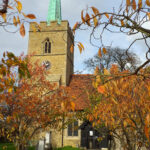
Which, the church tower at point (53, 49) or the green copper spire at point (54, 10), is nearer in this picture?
the church tower at point (53, 49)

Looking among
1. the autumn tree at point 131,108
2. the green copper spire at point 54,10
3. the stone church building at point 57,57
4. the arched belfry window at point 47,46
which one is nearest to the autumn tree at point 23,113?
the autumn tree at point 131,108

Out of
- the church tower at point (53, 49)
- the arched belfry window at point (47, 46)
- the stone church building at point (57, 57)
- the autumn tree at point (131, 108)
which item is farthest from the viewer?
the arched belfry window at point (47, 46)

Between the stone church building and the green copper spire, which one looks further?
the green copper spire

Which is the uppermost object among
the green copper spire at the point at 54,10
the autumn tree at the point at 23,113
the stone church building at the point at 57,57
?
the green copper spire at the point at 54,10

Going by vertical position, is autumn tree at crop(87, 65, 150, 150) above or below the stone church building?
below

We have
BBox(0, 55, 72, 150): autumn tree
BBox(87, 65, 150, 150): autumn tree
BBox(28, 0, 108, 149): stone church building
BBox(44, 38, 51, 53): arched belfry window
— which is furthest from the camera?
BBox(44, 38, 51, 53): arched belfry window

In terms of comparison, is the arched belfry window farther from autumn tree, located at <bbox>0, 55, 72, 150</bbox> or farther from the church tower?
autumn tree, located at <bbox>0, 55, 72, 150</bbox>

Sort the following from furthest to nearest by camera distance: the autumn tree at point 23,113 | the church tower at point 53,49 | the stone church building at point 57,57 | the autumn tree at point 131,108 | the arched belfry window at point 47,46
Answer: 1. the arched belfry window at point 47,46
2. the church tower at point 53,49
3. the stone church building at point 57,57
4. the autumn tree at point 23,113
5. the autumn tree at point 131,108

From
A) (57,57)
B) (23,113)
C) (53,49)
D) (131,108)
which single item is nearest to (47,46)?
(53,49)

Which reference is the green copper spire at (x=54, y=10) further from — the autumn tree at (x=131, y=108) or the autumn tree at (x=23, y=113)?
the autumn tree at (x=131, y=108)

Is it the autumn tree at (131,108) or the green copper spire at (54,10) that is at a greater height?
the green copper spire at (54,10)

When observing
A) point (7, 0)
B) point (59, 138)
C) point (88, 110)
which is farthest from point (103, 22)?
point (59, 138)

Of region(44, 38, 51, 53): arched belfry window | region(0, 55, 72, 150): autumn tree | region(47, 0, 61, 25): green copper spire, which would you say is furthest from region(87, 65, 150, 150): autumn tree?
region(47, 0, 61, 25): green copper spire

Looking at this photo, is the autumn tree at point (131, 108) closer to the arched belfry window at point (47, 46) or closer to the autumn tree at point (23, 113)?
the autumn tree at point (23, 113)
